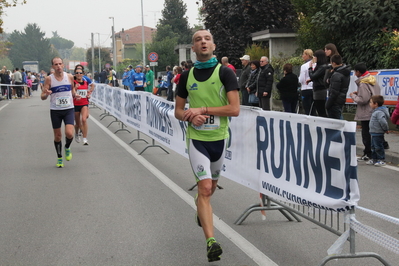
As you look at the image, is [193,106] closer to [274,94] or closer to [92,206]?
[92,206]

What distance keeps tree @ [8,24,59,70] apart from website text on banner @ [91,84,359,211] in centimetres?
17260

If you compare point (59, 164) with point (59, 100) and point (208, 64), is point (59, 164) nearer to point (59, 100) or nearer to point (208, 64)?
point (59, 100)

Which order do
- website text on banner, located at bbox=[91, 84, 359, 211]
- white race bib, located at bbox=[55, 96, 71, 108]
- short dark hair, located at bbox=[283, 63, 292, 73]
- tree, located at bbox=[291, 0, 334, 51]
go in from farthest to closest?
tree, located at bbox=[291, 0, 334, 51] < short dark hair, located at bbox=[283, 63, 292, 73] < white race bib, located at bbox=[55, 96, 71, 108] < website text on banner, located at bbox=[91, 84, 359, 211]

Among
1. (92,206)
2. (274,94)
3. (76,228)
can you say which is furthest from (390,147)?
(274,94)

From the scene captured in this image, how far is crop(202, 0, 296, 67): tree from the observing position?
30.7 metres

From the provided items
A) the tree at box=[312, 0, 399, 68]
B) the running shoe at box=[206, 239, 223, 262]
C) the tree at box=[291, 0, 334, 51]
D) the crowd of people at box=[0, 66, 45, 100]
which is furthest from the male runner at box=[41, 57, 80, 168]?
the crowd of people at box=[0, 66, 45, 100]

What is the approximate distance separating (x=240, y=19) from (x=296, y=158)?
26.5m

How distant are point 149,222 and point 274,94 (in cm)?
1522

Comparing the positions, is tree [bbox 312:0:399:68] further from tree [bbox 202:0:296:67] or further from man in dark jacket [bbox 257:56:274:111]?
tree [bbox 202:0:296:67]

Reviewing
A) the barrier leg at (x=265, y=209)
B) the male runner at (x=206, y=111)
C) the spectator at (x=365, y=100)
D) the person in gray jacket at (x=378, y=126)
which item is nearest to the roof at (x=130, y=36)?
the spectator at (x=365, y=100)

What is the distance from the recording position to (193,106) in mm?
5312

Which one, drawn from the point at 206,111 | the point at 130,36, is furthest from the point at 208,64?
the point at 130,36

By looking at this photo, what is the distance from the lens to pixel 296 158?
555cm

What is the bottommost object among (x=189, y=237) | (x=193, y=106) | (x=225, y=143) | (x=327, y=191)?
(x=189, y=237)
